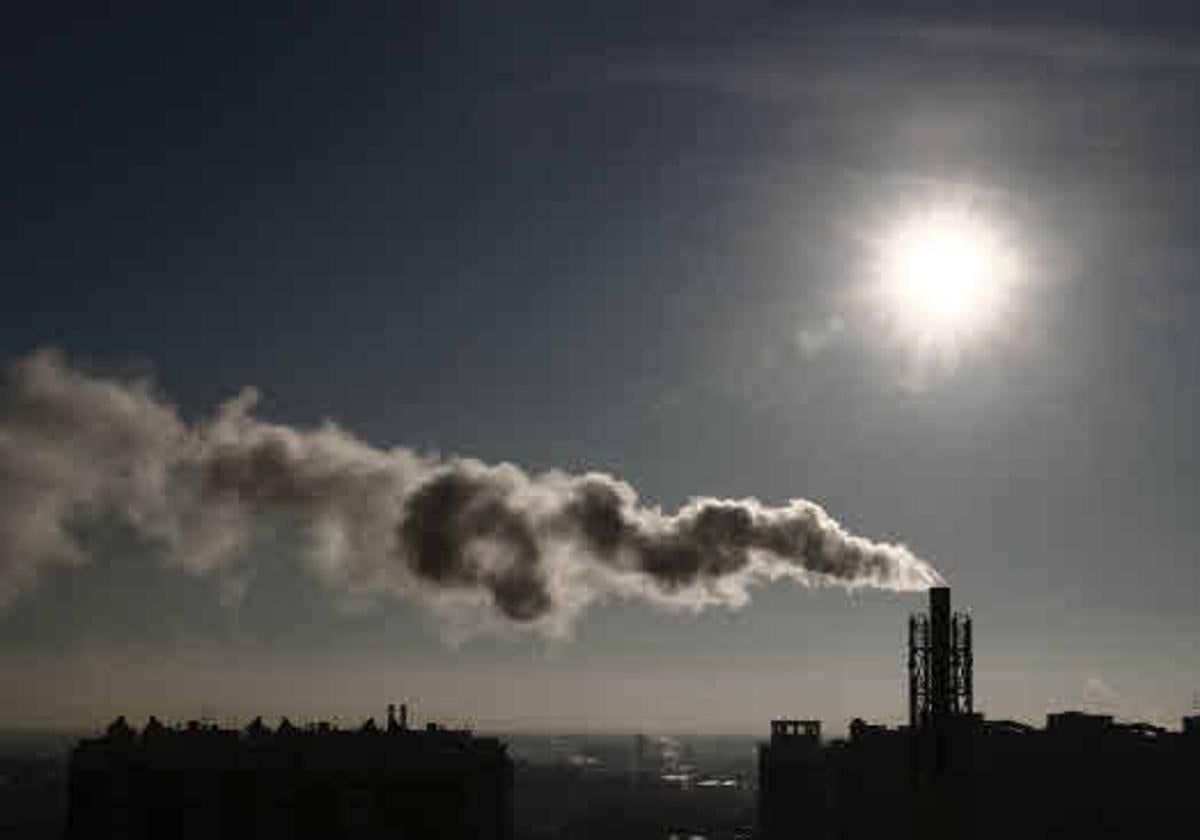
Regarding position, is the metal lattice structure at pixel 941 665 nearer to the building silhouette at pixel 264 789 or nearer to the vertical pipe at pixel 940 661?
the vertical pipe at pixel 940 661

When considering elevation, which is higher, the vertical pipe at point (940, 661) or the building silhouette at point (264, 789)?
the vertical pipe at point (940, 661)

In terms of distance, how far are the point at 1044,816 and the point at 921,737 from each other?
1382 inches

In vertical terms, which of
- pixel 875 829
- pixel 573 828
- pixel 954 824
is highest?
pixel 954 824

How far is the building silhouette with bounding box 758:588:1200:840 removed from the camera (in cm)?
7625

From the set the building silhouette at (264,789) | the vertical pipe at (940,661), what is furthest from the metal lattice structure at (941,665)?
the building silhouette at (264,789)

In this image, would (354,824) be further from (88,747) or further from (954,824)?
(954,824)

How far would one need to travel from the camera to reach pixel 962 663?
165 ft

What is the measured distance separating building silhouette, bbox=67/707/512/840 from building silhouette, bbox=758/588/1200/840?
22.5 m

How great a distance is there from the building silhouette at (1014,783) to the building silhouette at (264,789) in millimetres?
22513

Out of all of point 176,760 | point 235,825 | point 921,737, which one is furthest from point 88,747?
point 921,737

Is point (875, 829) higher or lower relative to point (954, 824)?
lower

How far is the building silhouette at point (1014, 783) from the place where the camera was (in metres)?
76.2

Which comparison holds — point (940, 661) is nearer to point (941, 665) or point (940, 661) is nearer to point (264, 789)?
point (941, 665)

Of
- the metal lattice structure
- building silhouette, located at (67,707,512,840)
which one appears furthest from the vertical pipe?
building silhouette, located at (67,707,512,840)
